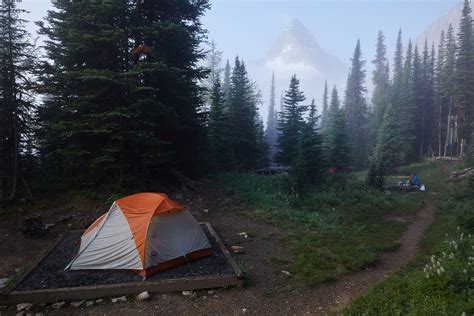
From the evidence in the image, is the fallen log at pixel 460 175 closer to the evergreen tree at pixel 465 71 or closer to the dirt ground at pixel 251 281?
the evergreen tree at pixel 465 71

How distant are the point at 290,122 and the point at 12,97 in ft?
89.4

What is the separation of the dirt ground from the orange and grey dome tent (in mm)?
1243

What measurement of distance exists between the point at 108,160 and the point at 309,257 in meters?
9.94

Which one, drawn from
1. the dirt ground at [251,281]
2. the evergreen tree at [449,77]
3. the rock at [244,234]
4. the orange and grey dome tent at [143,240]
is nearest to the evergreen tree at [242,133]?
the dirt ground at [251,281]

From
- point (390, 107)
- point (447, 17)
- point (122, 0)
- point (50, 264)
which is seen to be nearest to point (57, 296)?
point (50, 264)

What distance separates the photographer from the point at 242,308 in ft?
22.4

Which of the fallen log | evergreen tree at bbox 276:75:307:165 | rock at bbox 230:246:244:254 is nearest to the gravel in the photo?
rock at bbox 230:246:244:254

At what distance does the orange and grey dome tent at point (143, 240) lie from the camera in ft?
26.7

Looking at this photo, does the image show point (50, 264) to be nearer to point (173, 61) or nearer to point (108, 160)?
point (108, 160)

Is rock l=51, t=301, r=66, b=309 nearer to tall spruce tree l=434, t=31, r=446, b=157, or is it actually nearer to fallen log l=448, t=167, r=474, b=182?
fallen log l=448, t=167, r=474, b=182

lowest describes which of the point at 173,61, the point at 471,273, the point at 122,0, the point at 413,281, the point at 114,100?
the point at 413,281

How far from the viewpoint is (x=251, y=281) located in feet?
26.4

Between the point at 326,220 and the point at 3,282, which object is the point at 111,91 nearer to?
the point at 3,282

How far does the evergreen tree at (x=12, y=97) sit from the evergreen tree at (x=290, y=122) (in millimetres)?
24950
